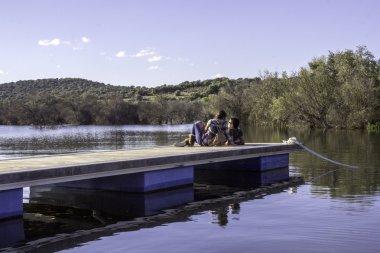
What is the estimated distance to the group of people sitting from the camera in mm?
19000

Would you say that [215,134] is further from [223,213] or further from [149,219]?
[149,219]

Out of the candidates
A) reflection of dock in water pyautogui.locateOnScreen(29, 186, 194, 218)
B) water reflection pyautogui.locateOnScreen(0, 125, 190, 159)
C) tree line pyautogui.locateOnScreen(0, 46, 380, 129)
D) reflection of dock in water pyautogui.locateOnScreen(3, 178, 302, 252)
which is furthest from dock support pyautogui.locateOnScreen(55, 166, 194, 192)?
tree line pyautogui.locateOnScreen(0, 46, 380, 129)

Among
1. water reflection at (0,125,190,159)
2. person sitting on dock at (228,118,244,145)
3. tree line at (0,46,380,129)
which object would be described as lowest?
water reflection at (0,125,190,159)

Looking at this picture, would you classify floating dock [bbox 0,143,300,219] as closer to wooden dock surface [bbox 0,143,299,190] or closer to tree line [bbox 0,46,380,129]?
wooden dock surface [bbox 0,143,299,190]

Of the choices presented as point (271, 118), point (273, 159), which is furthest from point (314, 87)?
point (273, 159)

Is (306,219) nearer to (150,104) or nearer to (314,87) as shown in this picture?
(314,87)

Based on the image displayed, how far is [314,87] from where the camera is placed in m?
69.4

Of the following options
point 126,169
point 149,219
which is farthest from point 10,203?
point 126,169

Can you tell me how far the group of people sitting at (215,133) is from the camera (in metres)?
19.0

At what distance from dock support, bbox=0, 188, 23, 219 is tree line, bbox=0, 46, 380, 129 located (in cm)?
5233

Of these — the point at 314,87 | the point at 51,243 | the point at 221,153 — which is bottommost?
the point at 51,243

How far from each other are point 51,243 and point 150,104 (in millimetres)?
98914

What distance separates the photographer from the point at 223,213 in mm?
11945

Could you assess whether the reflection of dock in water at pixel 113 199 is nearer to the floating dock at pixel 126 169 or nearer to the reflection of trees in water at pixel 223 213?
the floating dock at pixel 126 169
